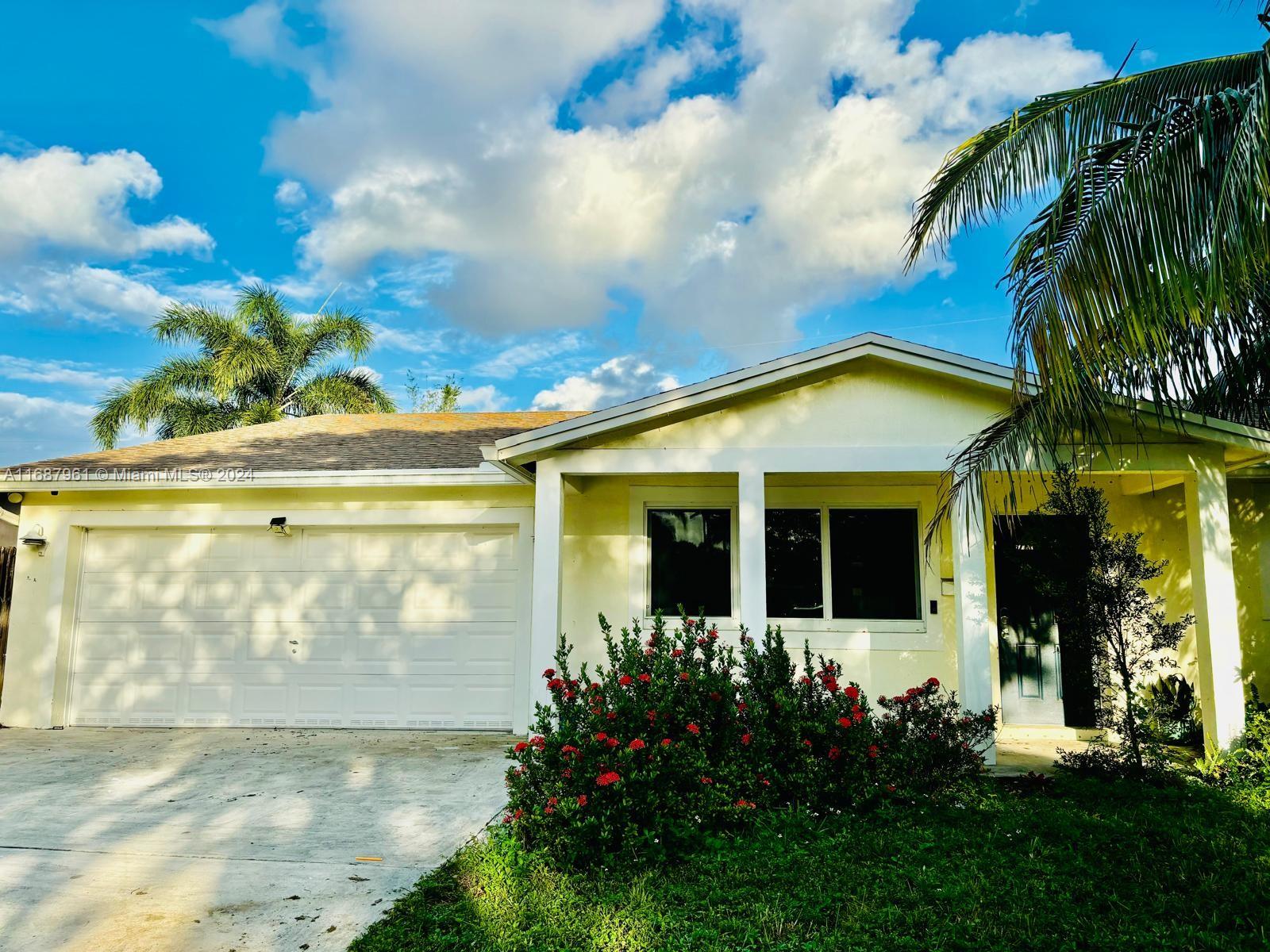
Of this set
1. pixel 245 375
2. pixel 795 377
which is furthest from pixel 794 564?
pixel 245 375

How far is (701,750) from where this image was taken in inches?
202

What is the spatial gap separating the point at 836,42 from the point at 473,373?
2371 cm

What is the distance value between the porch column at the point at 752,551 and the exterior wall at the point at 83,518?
9.40 feet

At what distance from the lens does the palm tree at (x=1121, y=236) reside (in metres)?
5.05

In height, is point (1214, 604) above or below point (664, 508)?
below

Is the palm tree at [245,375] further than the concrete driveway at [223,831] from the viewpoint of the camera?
Yes

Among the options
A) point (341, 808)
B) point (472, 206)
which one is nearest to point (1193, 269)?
point (341, 808)

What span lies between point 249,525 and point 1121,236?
9248 millimetres

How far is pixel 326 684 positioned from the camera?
930 cm

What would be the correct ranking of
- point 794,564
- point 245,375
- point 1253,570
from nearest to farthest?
point 1253,570 < point 794,564 < point 245,375

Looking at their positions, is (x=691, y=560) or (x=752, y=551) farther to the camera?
(x=691, y=560)

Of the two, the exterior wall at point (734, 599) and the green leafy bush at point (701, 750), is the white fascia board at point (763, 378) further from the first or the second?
the green leafy bush at point (701, 750)

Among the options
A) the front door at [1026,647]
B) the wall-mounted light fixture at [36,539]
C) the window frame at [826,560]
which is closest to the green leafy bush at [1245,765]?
the front door at [1026,647]

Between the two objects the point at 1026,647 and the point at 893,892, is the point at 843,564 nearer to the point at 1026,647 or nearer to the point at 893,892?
the point at 1026,647
